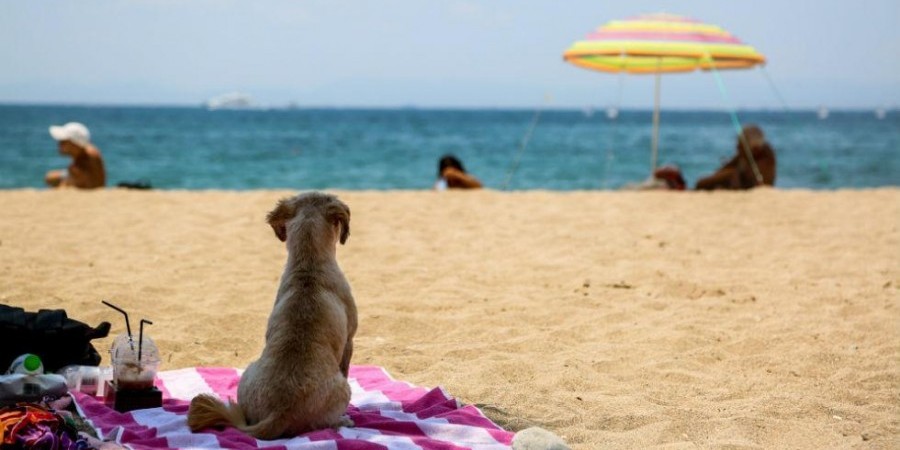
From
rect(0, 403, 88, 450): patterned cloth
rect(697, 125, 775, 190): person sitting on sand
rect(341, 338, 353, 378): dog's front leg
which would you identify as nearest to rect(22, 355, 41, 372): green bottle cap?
rect(0, 403, 88, 450): patterned cloth

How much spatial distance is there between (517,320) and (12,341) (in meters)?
3.28

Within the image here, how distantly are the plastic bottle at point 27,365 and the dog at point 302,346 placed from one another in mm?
815

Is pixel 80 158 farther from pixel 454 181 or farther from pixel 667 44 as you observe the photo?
pixel 667 44

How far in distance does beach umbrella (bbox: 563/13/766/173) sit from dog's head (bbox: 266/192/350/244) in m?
10.4

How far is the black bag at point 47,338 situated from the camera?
4.72m

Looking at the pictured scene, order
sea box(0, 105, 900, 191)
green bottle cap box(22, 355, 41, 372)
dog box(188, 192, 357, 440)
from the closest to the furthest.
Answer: dog box(188, 192, 357, 440) → green bottle cap box(22, 355, 41, 372) → sea box(0, 105, 900, 191)

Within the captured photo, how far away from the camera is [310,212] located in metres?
4.32

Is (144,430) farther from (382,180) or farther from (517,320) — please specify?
(382,180)

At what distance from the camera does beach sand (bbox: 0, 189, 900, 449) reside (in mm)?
4977

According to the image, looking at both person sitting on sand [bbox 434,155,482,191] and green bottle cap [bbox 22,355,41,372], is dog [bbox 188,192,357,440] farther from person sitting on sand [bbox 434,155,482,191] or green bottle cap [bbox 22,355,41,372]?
person sitting on sand [bbox 434,155,482,191]

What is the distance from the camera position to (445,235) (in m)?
10.1

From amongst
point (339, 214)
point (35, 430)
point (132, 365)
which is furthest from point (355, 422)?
point (35, 430)

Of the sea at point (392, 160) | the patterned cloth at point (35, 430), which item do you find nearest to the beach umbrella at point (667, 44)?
the sea at point (392, 160)

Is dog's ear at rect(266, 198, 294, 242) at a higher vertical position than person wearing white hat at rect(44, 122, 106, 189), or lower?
higher
